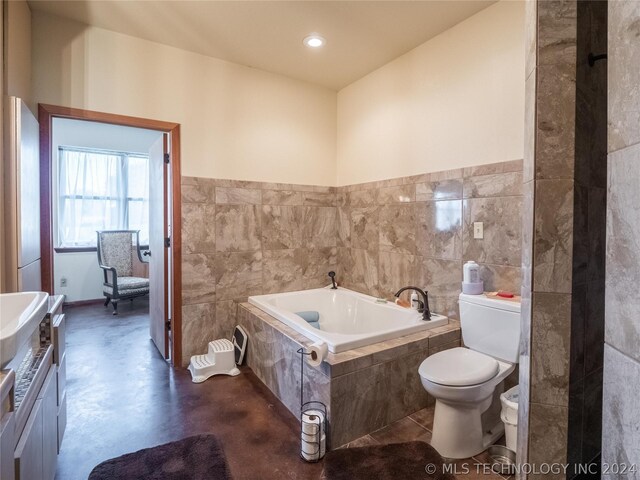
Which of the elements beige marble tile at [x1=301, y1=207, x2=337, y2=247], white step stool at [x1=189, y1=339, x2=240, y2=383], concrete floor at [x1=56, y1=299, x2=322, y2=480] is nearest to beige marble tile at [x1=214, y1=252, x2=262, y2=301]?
white step stool at [x1=189, y1=339, x2=240, y2=383]

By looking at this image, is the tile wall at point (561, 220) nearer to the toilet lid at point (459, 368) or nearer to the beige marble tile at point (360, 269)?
the toilet lid at point (459, 368)

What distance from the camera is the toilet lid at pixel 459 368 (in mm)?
1664

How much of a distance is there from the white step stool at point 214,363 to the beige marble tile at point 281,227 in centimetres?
98

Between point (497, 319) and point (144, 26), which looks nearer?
point (497, 319)

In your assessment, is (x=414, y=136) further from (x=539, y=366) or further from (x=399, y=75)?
(x=539, y=366)

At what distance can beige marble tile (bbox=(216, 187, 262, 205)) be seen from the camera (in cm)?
291

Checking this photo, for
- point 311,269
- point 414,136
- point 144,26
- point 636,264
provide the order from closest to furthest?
1. point 636,264
2. point 144,26
3. point 414,136
4. point 311,269

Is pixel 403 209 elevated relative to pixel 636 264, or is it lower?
elevated

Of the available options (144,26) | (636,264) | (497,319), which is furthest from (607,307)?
(144,26)

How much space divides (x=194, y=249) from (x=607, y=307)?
8.84 ft

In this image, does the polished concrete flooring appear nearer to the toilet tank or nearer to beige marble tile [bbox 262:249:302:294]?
the toilet tank

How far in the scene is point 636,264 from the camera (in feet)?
1.90

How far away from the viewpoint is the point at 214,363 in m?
2.63

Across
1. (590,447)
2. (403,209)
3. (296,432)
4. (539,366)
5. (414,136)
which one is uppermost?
(414,136)
